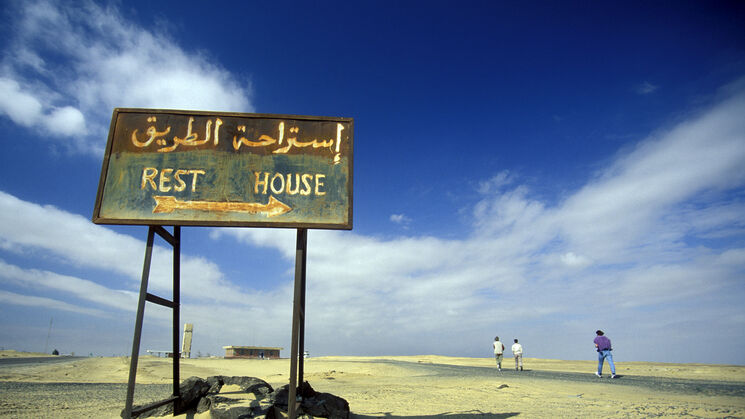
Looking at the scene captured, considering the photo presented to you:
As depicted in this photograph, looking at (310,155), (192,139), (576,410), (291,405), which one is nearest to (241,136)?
(192,139)

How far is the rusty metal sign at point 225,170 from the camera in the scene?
702 centimetres

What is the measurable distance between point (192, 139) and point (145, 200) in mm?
1442

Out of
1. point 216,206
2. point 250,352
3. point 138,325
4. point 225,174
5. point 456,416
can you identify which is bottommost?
point 250,352

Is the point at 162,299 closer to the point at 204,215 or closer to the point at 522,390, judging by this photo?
the point at 204,215

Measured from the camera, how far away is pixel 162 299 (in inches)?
292

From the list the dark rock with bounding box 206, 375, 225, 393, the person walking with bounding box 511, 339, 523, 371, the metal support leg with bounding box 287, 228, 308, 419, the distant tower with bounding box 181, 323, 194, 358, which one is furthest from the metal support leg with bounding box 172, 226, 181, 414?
the distant tower with bounding box 181, 323, 194, 358

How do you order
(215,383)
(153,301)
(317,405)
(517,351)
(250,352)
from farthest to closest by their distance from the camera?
(250,352) < (517,351) < (215,383) < (317,405) < (153,301)

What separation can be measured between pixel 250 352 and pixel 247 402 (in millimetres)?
34387

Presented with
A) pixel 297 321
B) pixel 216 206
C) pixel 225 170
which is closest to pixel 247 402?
pixel 297 321

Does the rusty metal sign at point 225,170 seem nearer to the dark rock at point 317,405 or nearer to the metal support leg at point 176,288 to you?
the metal support leg at point 176,288

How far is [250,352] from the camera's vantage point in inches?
1517

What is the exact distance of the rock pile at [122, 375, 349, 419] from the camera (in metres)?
6.80

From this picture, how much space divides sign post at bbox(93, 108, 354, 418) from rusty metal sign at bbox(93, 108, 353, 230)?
2cm

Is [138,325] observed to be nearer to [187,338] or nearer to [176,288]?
[176,288]
